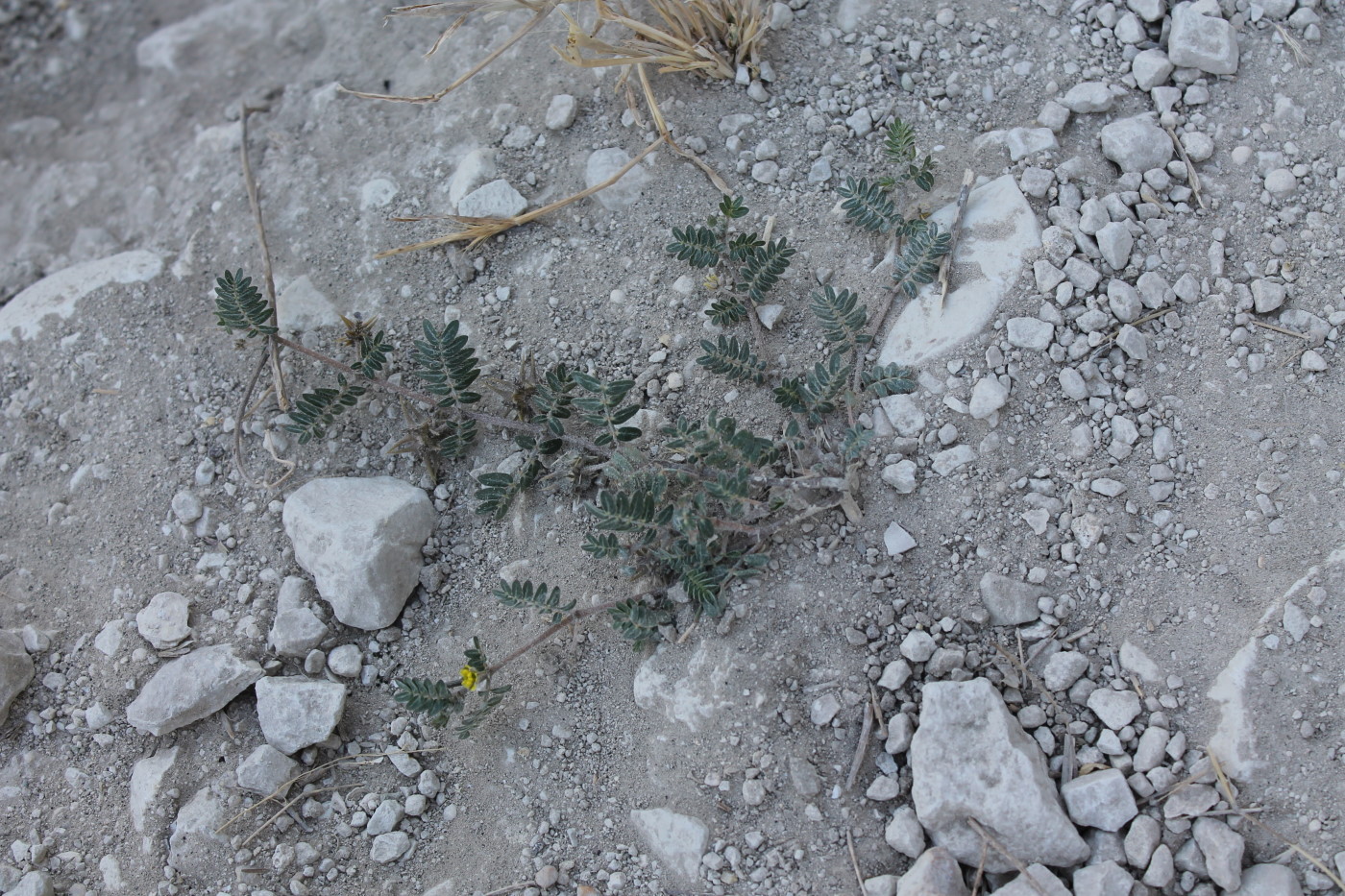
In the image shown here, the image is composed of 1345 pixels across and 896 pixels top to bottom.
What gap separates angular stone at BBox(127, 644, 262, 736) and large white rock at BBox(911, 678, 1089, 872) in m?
1.66

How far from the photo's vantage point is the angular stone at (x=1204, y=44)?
2734 millimetres

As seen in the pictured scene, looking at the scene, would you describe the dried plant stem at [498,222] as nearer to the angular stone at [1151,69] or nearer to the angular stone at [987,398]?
the angular stone at [987,398]

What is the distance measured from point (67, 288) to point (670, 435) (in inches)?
81.2

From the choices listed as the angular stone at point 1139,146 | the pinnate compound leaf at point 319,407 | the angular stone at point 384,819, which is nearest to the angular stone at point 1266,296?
the angular stone at point 1139,146

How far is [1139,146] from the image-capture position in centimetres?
268

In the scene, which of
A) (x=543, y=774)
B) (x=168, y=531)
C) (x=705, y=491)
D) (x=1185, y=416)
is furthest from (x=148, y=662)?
(x=1185, y=416)

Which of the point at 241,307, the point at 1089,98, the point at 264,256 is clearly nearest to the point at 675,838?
the point at 241,307

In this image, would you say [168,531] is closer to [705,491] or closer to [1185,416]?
[705,491]

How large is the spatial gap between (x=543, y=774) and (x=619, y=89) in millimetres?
1951

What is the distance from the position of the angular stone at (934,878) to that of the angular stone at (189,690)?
1.64 m

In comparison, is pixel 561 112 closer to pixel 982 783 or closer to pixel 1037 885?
Answer: pixel 982 783

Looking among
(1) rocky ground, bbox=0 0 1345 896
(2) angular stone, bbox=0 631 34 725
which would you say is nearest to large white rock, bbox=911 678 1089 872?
(1) rocky ground, bbox=0 0 1345 896

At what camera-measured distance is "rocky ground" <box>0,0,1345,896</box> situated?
2262 millimetres

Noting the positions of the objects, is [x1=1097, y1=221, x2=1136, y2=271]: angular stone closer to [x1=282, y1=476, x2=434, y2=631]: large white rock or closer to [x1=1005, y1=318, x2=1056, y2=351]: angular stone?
[x1=1005, y1=318, x2=1056, y2=351]: angular stone
